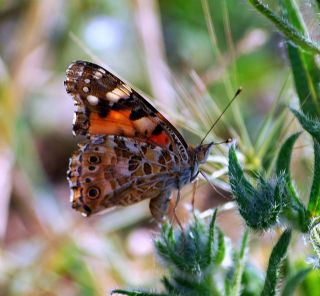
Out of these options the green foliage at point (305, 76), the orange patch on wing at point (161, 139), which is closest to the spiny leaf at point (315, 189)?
the green foliage at point (305, 76)

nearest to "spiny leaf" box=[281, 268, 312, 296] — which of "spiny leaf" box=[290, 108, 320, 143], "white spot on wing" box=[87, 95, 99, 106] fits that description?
"spiny leaf" box=[290, 108, 320, 143]

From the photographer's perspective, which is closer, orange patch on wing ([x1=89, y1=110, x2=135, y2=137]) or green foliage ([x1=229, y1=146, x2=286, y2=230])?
green foliage ([x1=229, y1=146, x2=286, y2=230])

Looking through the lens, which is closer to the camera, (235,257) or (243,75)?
(235,257)

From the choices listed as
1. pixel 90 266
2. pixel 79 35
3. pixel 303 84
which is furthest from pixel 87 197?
pixel 79 35

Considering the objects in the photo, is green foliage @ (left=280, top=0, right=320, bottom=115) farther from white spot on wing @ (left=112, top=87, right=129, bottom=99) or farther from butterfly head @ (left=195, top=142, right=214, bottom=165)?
white spot on wing @ (left=112, top=87, right=129, bottom=99)

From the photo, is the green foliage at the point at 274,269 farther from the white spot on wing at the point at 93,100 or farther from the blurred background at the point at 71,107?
the white spot on wing at the point at 93,100

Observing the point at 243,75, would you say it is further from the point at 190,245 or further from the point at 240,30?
the point at 190,245

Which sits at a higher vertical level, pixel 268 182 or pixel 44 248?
pixel 268 182

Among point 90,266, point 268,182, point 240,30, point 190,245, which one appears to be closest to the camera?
point 268,182

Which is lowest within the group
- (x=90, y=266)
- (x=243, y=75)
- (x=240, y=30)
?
(x=90, y=266)
